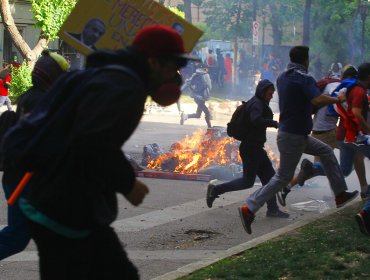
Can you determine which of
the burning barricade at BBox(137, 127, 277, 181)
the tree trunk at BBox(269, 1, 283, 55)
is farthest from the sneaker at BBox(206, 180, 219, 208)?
the tree trunk at BBox(269, 1, 283, 55)

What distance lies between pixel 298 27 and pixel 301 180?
1577 inches

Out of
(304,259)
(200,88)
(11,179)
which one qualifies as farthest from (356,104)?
(200,88)

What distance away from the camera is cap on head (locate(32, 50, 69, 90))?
5.16 meters

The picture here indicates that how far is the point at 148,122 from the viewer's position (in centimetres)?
2203

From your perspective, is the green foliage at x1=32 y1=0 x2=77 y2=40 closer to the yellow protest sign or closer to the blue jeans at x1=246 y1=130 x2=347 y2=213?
the blue jeans at x1=246 y1=130 x2=347 y2=213

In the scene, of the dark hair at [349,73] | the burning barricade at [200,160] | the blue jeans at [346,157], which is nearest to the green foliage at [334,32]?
the burning barricade at [200,160]

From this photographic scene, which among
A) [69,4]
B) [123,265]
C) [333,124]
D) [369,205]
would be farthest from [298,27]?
[123,265]

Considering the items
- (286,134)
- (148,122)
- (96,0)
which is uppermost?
(96,0)

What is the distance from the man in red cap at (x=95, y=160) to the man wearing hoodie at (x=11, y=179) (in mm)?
1298

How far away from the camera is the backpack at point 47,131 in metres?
3.25

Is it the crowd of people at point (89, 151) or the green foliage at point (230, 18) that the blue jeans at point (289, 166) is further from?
the green foliage at point (230, 18)

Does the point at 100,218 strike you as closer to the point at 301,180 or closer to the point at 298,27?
the point at 301,180

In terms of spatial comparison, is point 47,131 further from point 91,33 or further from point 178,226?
point 178,226

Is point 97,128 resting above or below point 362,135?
above
